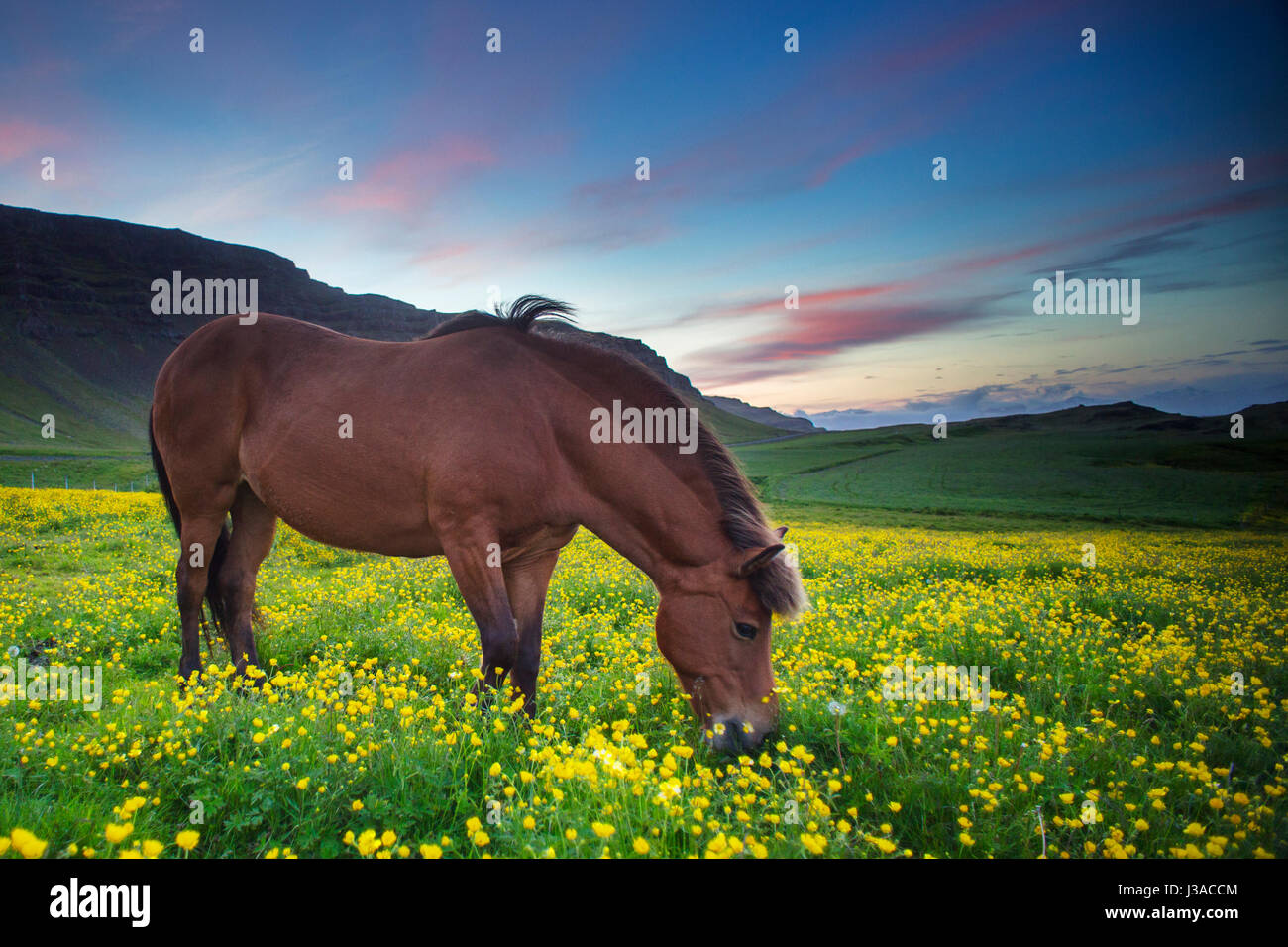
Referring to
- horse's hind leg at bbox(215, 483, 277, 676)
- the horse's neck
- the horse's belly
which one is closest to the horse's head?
the horse's neck

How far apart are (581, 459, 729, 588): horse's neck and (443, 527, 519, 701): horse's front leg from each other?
2.39ft

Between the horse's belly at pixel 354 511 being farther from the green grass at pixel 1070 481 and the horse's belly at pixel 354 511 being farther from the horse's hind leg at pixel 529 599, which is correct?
the green grass at pixel 1070 481

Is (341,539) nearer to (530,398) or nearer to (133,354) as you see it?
(530,398)

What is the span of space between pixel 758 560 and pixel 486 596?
184cm

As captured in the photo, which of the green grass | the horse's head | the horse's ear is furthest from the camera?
the green grass

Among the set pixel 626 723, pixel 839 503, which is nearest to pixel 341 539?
pixel 626 723

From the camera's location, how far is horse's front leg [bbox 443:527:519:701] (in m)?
3.87

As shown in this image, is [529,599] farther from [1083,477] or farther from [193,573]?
[1083,477]

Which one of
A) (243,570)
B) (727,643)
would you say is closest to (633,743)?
(727,643)

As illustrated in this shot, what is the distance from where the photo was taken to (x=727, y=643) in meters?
3.83

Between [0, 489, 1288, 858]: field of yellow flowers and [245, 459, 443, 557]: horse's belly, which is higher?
[245, 459, 443, 557]: horse's belly

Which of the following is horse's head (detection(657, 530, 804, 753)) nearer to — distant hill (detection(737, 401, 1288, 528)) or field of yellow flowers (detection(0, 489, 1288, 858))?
field of yellow flowers (detection(0, 489, 1288, 858))

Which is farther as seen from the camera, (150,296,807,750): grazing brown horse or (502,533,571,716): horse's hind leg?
(502,533,571,716): horse's hind leg

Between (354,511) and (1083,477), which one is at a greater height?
(1083,477)
